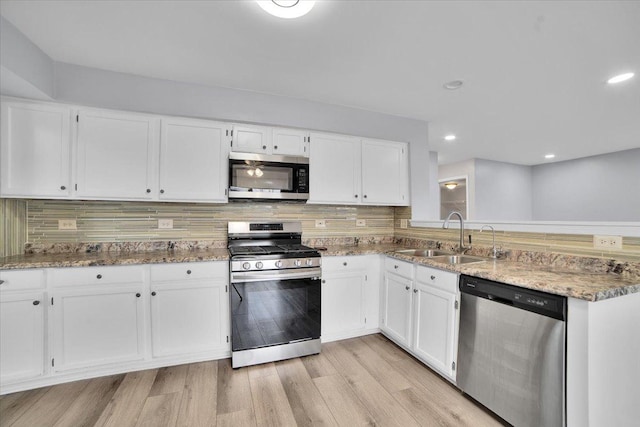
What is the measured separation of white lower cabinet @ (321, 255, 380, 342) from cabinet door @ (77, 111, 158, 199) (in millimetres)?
1764

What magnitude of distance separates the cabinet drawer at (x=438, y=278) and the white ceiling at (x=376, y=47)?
1.64 m

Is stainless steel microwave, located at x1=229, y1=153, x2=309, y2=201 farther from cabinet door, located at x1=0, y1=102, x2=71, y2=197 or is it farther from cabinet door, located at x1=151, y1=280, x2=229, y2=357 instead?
cabinet door, located at x1=0, y1=102, x2=71, y2=197

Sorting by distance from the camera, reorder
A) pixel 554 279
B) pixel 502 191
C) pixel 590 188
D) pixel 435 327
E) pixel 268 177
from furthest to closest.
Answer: pixel 502 191, pixel 590 188, pixel 268 177, pixel 435 327, pixel 554 279

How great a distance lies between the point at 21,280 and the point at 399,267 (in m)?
2.85

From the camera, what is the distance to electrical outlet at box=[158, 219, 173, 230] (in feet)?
8.88

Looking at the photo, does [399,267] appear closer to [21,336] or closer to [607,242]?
[607,242]

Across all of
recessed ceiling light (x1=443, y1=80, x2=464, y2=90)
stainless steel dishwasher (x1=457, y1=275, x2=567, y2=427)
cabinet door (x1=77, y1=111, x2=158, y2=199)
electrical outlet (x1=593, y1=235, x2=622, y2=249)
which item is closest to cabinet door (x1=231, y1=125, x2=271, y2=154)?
cabinet door (x1=77, y1=111, x2=158, y2=199)

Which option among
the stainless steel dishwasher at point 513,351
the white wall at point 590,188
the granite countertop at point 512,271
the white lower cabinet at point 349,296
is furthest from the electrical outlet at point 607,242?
the white wall at point 590,188

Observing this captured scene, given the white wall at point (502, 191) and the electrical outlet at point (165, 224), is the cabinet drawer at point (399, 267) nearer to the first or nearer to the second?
the electrical outlet at point (165, 224)

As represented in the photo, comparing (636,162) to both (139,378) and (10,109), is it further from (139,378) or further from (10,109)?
(10,109)

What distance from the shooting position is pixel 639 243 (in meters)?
1.60

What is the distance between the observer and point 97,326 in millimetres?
2076

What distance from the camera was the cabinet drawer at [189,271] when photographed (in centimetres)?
221

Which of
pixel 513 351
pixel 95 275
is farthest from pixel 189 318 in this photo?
pixel 513 351
